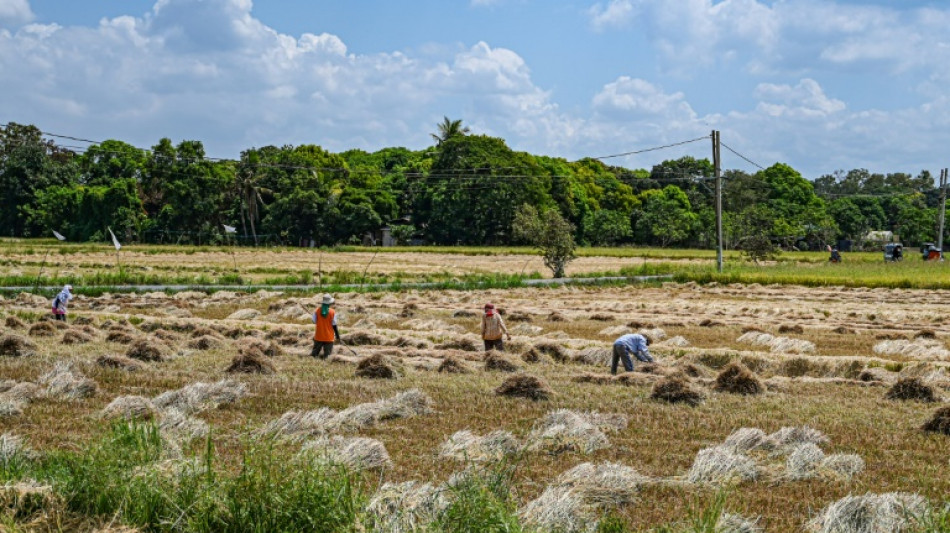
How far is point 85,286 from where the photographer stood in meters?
30.4

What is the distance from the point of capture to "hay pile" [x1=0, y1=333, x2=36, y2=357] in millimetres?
14352

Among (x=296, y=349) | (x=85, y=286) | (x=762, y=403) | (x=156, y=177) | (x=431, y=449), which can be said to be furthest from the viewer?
(x=156, y=177)

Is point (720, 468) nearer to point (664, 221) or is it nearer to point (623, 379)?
point (623, 379)

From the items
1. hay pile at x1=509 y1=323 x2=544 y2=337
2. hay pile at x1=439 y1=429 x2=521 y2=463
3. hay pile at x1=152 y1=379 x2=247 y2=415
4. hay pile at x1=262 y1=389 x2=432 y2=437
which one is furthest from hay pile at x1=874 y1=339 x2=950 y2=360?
hay pile at x1=152 y1=379 x2=247 y2=415

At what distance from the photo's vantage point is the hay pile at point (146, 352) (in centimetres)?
1433

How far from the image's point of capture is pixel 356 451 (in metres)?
7.96

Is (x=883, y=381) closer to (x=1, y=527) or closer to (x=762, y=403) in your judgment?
(x=762, y=403)

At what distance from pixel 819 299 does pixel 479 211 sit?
4412cm

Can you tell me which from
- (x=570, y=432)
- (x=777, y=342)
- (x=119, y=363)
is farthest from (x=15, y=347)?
(x=777, y=342)

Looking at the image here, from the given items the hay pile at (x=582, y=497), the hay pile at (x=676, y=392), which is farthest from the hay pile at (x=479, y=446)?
the hay pile at (x=676, y=392)

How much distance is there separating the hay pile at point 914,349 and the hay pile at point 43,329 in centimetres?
1513

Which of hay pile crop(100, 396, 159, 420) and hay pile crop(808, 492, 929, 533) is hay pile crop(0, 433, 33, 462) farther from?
hay pile crop(808, 492, 929, 533)

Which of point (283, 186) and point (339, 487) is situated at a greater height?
point (283, 186)

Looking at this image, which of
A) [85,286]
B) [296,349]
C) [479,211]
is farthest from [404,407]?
[479,211]
